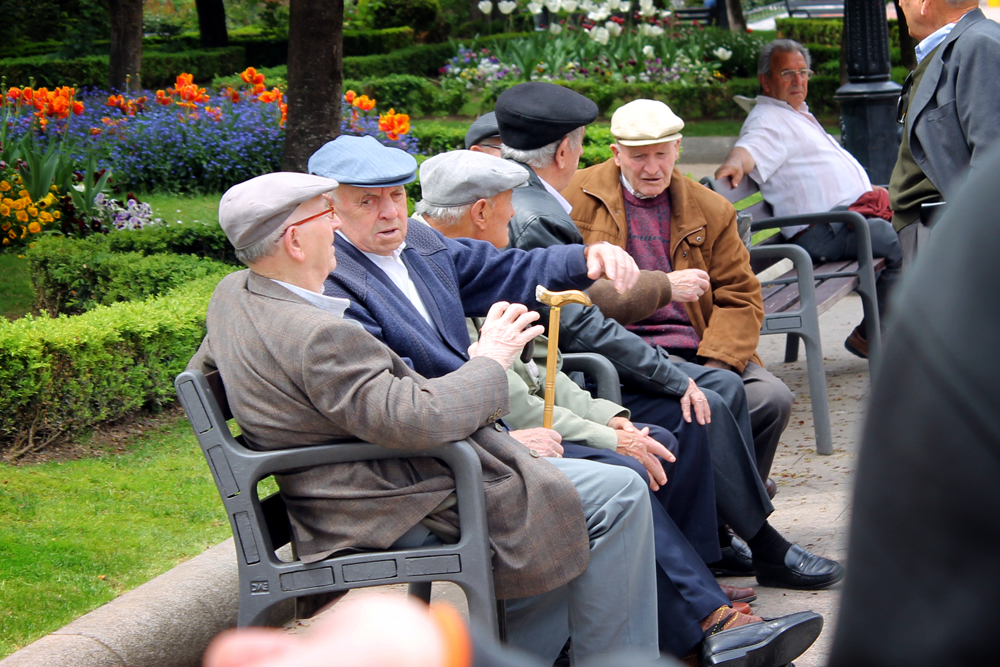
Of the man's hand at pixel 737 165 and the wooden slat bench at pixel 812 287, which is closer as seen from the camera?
the wooden slat bench at pixel 812 287

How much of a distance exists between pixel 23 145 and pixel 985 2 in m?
5.88

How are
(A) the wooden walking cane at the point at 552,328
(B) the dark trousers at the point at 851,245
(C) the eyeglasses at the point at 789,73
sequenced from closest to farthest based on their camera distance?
(A) the wooden walking cane at the point at 552,328 < (B) the dark trousers at the point at 851,245 < (C) the eyeglasses at the point at 789,73

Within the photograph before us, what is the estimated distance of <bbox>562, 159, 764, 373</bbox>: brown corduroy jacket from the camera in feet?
12.9

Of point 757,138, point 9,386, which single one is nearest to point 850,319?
point 757,138

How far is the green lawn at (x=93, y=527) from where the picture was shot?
3.05 metres

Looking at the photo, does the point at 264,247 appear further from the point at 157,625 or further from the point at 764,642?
the point at 764,642

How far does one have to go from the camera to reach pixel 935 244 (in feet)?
2.39

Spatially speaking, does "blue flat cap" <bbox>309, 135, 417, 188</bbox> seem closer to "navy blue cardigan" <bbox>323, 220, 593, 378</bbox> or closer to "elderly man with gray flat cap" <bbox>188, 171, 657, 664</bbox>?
"navy blue cardigan" <bbox>323, 220, 593, 378</bbox>

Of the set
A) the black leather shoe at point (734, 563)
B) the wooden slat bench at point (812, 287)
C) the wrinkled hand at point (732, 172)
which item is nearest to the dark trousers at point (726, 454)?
the black leather shoe at point (734, 563)

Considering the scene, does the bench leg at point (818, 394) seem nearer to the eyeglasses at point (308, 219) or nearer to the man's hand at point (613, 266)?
the man's hand at point (613, 266)

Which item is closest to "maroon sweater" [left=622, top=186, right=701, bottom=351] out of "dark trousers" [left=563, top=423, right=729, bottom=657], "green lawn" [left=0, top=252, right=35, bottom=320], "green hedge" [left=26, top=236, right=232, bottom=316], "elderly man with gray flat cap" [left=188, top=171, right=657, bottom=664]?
"dark trousers" [left=563, top=423, right=729, bottom=657]

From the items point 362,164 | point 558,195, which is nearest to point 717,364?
point 558,195

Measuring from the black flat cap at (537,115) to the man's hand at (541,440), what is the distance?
1.30 meters

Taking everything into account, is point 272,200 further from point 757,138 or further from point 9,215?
point 9,215
